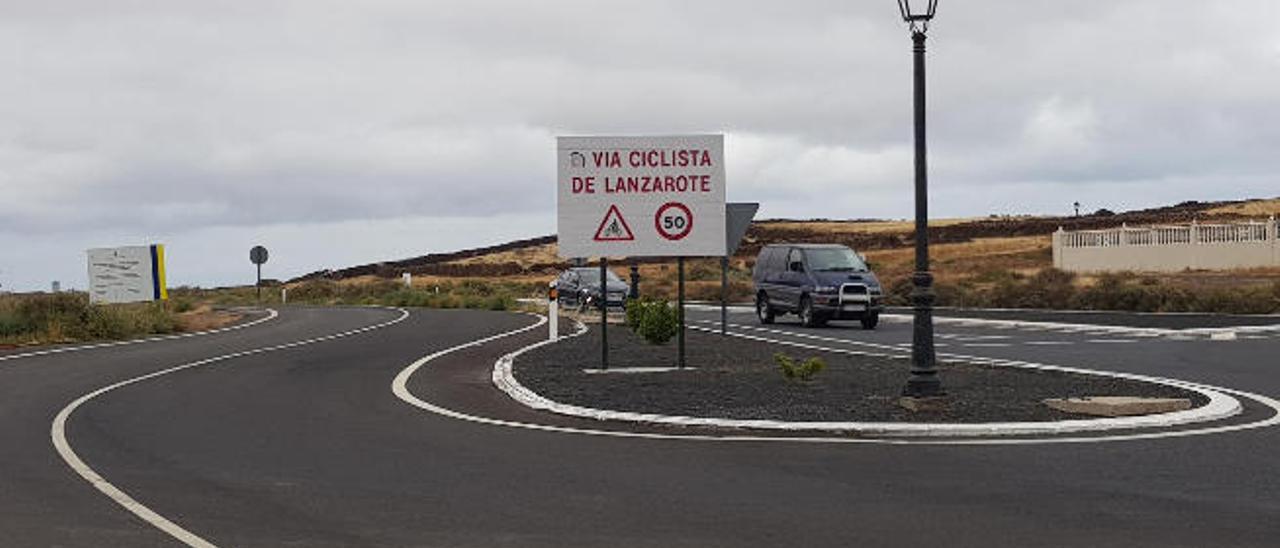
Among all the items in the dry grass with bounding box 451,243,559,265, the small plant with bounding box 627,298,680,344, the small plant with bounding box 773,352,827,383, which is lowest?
the small plant with bounding box 773,352,827,383

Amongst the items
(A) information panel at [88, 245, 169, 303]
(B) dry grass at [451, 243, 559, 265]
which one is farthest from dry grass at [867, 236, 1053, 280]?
(A) information panel at [88, 245, 169, 303]

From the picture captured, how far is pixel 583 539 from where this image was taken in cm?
738

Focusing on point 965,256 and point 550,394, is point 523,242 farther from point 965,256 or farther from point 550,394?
point 550,394

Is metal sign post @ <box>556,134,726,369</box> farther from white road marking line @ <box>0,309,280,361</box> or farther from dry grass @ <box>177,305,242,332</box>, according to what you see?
dry grass @ <box>177,305,242,332</box>

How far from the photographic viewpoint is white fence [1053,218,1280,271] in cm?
5175

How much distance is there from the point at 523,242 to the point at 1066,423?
127 metres

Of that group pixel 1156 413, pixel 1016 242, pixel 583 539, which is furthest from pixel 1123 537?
pixel 1016 242

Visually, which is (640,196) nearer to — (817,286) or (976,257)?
(817,286)

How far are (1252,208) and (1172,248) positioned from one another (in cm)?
5740

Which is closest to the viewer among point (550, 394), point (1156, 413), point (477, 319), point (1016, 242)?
point (1156, 413)

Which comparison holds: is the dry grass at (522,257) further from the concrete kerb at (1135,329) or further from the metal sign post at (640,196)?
the metal sign post at (640,196)

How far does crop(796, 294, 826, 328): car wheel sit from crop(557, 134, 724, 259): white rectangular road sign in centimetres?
1402

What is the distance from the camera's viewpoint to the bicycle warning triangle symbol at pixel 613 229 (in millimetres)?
18172

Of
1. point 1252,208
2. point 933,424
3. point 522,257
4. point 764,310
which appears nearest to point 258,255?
point 764,310
